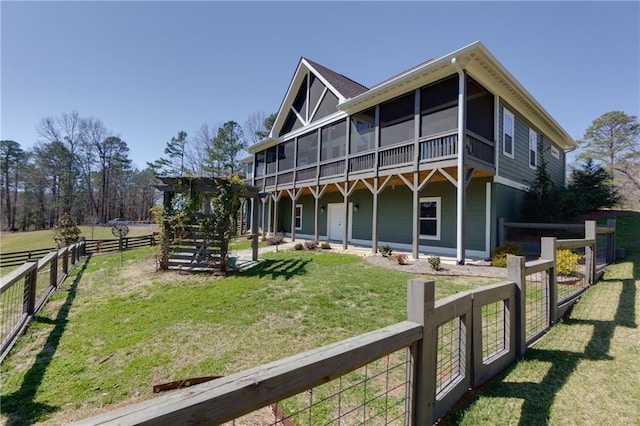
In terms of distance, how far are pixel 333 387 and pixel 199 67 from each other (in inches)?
690

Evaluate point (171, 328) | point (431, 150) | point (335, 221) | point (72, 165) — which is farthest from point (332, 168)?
point (72, 165)

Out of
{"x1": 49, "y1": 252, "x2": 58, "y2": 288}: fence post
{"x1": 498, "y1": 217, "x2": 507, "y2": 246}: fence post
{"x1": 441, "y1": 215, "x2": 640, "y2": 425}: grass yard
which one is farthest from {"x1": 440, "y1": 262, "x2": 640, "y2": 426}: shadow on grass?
{"x1": 49, "y1": 252, "x2": 58, "y2": 288}: fence post

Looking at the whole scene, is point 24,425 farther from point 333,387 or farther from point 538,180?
point 538,180

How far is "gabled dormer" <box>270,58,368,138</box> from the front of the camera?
13.4 metres

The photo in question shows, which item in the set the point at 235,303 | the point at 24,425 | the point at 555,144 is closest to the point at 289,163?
the point at 235,303

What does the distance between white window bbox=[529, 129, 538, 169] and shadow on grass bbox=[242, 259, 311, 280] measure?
10236 millimetres

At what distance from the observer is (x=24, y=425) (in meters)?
2.39

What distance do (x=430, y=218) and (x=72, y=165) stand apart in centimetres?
4577

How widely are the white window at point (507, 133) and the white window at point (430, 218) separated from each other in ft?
9.23

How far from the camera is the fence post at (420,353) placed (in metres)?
1.73

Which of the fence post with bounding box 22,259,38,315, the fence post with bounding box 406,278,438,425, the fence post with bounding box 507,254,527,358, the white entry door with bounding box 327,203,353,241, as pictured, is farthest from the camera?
the white entry door with bounding box 327,203,353,241

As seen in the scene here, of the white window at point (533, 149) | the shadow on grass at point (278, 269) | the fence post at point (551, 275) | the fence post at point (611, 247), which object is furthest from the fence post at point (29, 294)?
the white window at point (533, 149)

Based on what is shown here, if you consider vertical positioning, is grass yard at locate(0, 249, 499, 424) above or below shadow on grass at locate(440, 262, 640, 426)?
below

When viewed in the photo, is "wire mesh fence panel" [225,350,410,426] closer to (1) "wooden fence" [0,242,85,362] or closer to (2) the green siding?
(1) "wooden fence" [0,242,85,362]
